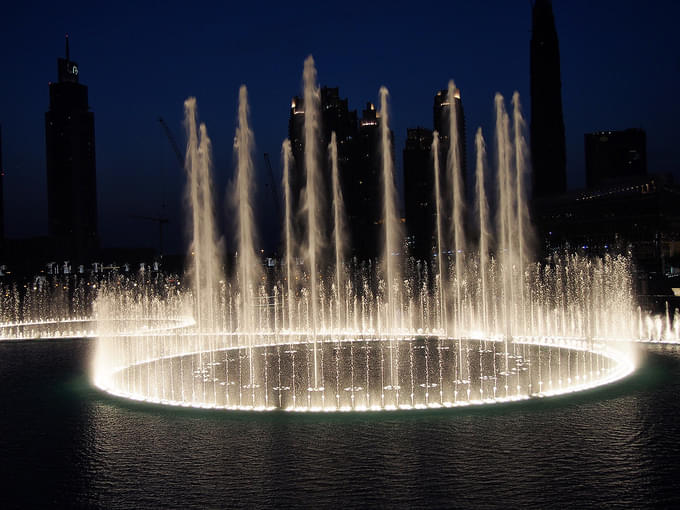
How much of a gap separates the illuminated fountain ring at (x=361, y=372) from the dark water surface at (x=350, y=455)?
43.3 inches

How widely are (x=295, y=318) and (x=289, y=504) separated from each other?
1310 inches

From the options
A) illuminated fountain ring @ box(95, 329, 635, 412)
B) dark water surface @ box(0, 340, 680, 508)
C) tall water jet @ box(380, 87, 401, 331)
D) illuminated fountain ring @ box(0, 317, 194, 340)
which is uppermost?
tall water jet @ box(380, 87, 401, 331)

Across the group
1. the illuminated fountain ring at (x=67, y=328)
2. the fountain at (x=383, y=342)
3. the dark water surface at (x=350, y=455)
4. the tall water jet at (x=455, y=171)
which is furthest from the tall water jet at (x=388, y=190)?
the dark water surface at (x=350, y=455)

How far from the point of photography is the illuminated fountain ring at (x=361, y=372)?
1503 centimetres

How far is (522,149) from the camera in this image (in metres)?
29.9

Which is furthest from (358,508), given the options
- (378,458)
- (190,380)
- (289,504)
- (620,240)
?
(620,240)

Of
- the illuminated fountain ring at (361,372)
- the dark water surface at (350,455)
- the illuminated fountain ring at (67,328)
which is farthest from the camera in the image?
the illuminated fountain ring at (67,328)

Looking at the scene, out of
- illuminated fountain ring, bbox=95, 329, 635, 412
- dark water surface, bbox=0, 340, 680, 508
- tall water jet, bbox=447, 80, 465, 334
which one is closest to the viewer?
dark water surface, bbox=0, 340, 680, 508

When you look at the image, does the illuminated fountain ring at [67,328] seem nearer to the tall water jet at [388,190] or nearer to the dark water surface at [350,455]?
the tall water jet at [388,190]

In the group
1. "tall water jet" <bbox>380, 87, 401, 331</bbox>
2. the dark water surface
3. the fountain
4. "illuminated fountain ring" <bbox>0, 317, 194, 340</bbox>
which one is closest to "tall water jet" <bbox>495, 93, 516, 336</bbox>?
the fountain

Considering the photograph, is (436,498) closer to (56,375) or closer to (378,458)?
(378,458)

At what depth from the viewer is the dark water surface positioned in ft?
29.5

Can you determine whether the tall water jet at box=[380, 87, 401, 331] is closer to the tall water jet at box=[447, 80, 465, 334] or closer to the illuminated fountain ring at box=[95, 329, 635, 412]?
the tall water jet at box=[447, 80, 465, 334]

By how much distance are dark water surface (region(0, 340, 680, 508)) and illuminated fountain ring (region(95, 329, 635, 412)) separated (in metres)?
1.10
